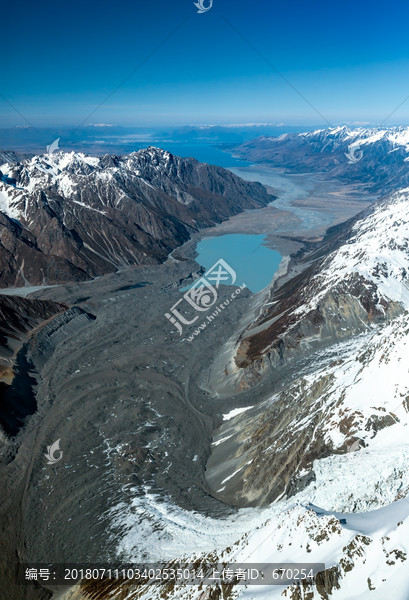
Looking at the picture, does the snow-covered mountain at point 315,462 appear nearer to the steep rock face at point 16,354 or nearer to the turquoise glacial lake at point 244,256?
the steep rock face at point 16,354

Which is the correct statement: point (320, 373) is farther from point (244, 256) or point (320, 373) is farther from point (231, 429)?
point (244, 256)

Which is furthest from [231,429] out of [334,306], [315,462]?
[334,306]

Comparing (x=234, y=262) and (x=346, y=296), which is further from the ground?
(x=234, y=262)

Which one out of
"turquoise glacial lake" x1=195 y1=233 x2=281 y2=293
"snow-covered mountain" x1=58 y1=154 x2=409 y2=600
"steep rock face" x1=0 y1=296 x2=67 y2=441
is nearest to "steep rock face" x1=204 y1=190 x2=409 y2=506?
"snow-covered mountain" x1=58 y1=154 x2=409 y2=600

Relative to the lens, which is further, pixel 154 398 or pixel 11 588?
pixel 154 398

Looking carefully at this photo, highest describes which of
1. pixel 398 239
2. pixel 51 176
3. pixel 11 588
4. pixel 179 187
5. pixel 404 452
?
pixel 179 187

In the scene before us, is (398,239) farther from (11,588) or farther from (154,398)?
(11,588)

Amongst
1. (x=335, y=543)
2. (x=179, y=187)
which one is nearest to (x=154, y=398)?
(x=335, y=543)

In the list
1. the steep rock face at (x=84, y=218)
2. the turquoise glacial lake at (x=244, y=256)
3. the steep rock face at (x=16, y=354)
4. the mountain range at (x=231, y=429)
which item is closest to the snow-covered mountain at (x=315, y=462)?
the mountain range at (x=231, y=429)
